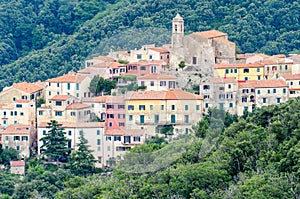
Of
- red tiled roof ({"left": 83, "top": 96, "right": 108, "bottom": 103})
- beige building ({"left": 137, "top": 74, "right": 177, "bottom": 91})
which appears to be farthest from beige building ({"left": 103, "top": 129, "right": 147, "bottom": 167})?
beige building ({"left": 137, "top": 74, "right": 177, "bottom": 91})

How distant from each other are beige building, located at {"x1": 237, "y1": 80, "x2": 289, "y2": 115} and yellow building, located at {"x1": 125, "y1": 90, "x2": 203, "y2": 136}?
399 cm

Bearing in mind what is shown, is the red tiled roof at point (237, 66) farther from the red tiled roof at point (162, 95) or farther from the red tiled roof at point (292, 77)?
the red tiled roof at point (162, 95)

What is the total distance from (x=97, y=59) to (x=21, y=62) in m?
25.2

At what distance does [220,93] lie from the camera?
39.9 meters

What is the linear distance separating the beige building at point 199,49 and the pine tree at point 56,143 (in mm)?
4208

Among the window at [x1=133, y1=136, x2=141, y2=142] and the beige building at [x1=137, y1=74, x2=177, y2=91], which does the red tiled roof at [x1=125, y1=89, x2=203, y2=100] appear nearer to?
the beige building at [x1=137, y1=74, x2=177, y2=91]

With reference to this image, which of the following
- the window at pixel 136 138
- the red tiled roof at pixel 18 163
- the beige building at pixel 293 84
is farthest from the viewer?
the beige building at pixel 293 84

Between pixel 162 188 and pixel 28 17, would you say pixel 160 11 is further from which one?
pixel 162 188

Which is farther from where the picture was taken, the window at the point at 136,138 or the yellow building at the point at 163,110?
the window at the point at 136,138

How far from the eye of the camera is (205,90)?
43.6 m

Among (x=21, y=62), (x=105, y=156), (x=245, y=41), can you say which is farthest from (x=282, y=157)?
(x=21, y=62)

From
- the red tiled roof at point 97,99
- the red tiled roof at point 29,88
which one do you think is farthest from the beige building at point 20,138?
the red tiled roof at point 97,99

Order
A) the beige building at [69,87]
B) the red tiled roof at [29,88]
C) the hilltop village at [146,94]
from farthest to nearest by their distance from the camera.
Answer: the red tiled roof at [29,88], the beige building at [69,87], the hilltop village at [146,94]

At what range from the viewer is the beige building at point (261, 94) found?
4719cm
